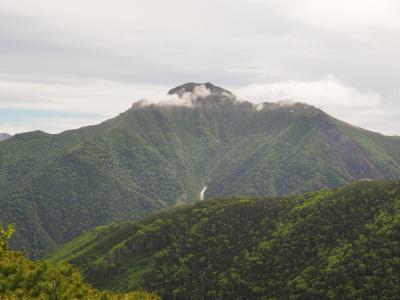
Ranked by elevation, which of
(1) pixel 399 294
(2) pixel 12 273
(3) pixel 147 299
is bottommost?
(1) pixel 399 294

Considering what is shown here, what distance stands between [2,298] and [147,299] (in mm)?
Result: 12786

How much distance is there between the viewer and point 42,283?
43.8m

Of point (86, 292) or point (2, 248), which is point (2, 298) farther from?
point (2, 248)

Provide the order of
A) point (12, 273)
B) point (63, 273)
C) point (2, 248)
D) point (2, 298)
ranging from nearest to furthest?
point (2, 298)
point (12, 273)
point (63, 273)
point (2, 248)

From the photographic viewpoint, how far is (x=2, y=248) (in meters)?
52.9

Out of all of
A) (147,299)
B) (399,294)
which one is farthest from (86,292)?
(399,294)

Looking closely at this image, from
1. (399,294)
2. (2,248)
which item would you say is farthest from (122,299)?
(399,294)

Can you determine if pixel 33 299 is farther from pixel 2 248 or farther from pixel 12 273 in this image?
pixel 2 248

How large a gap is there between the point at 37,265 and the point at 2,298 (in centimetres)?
865

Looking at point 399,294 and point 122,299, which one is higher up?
point 122,299

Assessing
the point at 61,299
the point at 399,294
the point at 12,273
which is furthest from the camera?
the point at 399,294

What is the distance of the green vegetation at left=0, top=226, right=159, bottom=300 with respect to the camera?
1666 inches

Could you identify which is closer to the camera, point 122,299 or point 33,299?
point 33,299

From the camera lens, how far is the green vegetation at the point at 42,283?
42.3 meters
